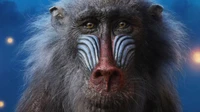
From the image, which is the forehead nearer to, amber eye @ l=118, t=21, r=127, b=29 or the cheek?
amber eye @ l=118, t=21, r=127, b=29

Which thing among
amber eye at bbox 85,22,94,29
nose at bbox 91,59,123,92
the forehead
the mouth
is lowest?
the mouth

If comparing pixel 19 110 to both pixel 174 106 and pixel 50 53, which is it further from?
pixel 174 106

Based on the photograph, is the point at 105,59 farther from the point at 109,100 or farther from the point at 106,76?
the point at 109,100

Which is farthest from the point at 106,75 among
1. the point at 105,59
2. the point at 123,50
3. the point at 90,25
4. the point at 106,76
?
the point at 90,25

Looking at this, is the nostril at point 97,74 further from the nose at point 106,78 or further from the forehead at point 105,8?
the forehead at point 105,8

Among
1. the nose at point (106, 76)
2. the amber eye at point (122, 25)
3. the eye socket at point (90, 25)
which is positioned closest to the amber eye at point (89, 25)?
the eye socket at point (90, 25)

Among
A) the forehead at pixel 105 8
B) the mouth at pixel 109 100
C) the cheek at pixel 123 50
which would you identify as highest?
the forehead at pixel 105 8

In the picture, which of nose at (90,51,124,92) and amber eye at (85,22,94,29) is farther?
amber eye at (85,22,94,29)

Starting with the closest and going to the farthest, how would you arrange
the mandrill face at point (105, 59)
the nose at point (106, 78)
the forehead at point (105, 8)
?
the nose at point (106, 78) < the mandrill face at point (105, 59) < the forehead at point (105, 8)

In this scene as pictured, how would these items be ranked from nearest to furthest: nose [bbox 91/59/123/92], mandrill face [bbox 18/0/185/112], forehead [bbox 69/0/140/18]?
1. nose [bbox 91/59/123/92]
2. mandrill face [bbox 18/0/185/112]
3. forehead [bbox 69/0/140/18]

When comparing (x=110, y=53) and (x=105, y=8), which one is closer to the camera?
(x=110, y=53)

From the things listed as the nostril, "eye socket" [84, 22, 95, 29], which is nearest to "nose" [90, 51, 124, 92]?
the nostril

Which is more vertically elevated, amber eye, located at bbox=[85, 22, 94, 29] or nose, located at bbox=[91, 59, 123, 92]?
amber eye, located at bbox=[85, 22, 94, 29]

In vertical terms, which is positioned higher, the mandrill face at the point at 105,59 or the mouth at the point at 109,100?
the mandrill face at the point at 105,59
